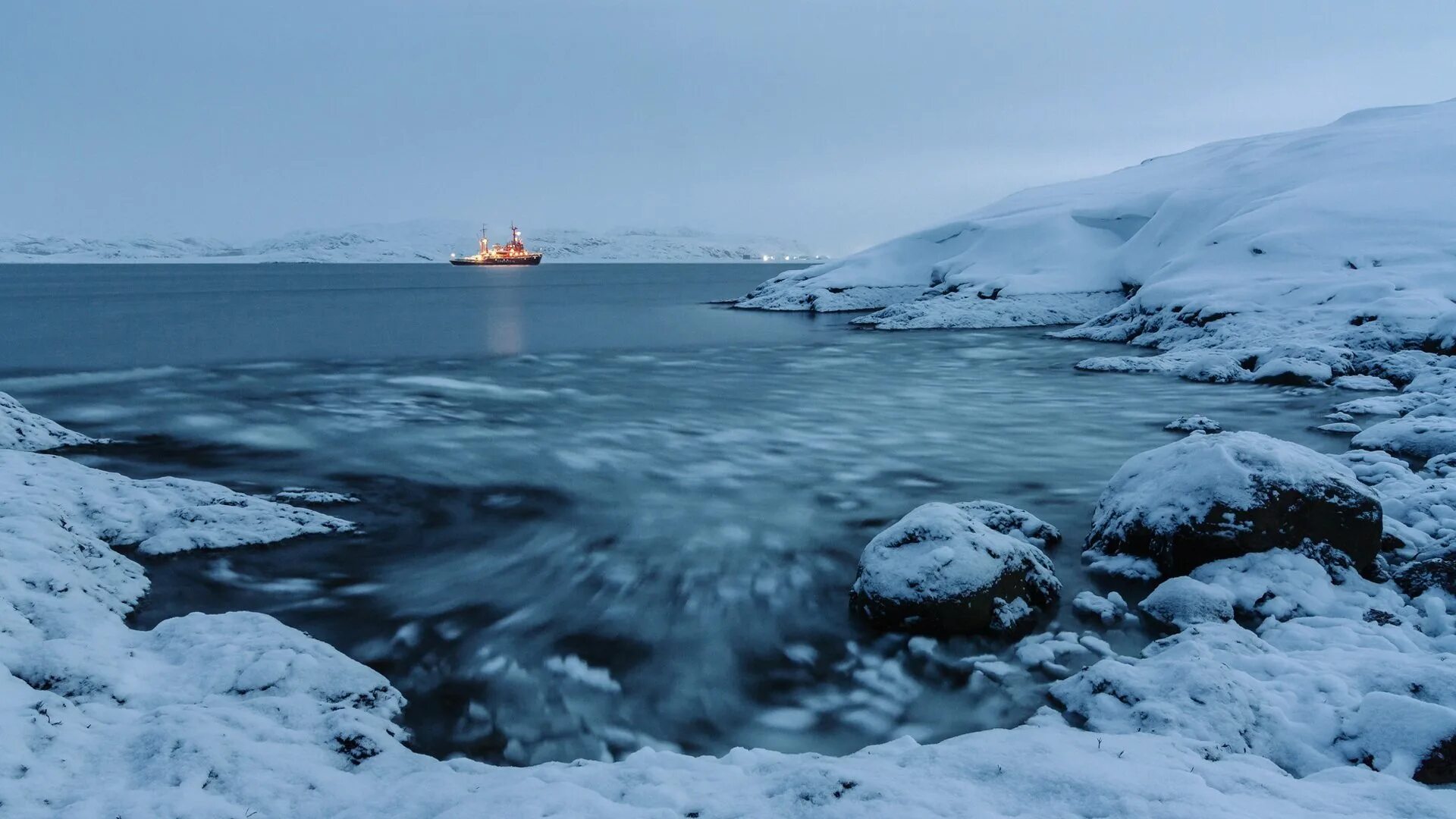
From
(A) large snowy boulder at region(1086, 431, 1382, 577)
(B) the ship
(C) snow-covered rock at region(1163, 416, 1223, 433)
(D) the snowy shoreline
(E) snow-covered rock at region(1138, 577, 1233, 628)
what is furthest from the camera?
(B) the ship

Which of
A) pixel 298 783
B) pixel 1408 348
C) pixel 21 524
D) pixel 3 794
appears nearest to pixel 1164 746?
pixel 298 783

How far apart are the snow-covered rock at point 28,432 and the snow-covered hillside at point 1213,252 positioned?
2697 cm

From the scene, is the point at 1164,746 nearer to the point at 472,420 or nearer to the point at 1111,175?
the point at 472,420

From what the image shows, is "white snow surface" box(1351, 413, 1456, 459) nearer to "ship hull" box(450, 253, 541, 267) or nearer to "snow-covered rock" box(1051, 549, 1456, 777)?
"snow-covered rock" box(1051, 549, 1456, 777)

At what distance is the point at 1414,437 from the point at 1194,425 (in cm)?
339

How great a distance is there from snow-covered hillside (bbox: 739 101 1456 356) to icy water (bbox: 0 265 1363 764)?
5.65 m

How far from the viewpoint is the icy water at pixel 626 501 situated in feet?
19.0

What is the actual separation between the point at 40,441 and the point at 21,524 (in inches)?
258

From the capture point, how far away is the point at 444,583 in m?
7.67

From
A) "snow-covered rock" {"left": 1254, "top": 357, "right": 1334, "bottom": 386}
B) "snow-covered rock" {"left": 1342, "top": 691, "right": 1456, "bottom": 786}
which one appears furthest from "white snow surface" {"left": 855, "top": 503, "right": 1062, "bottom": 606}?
"snow-covered rock" {"left": 1254, "top": 357, "right": 1334, "bottom": 386}

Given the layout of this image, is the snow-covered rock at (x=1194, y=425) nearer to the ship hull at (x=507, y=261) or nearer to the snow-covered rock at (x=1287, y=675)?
the snow-covered rock at (x=1287, y=675)

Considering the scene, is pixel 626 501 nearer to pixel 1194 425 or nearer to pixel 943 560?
pixel 943 560

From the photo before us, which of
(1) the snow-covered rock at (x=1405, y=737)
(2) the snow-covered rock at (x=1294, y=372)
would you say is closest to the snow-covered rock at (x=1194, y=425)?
(2) the snow-covered rock at (x=1294, y=372)

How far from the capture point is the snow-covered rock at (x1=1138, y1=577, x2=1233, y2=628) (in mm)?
6442
